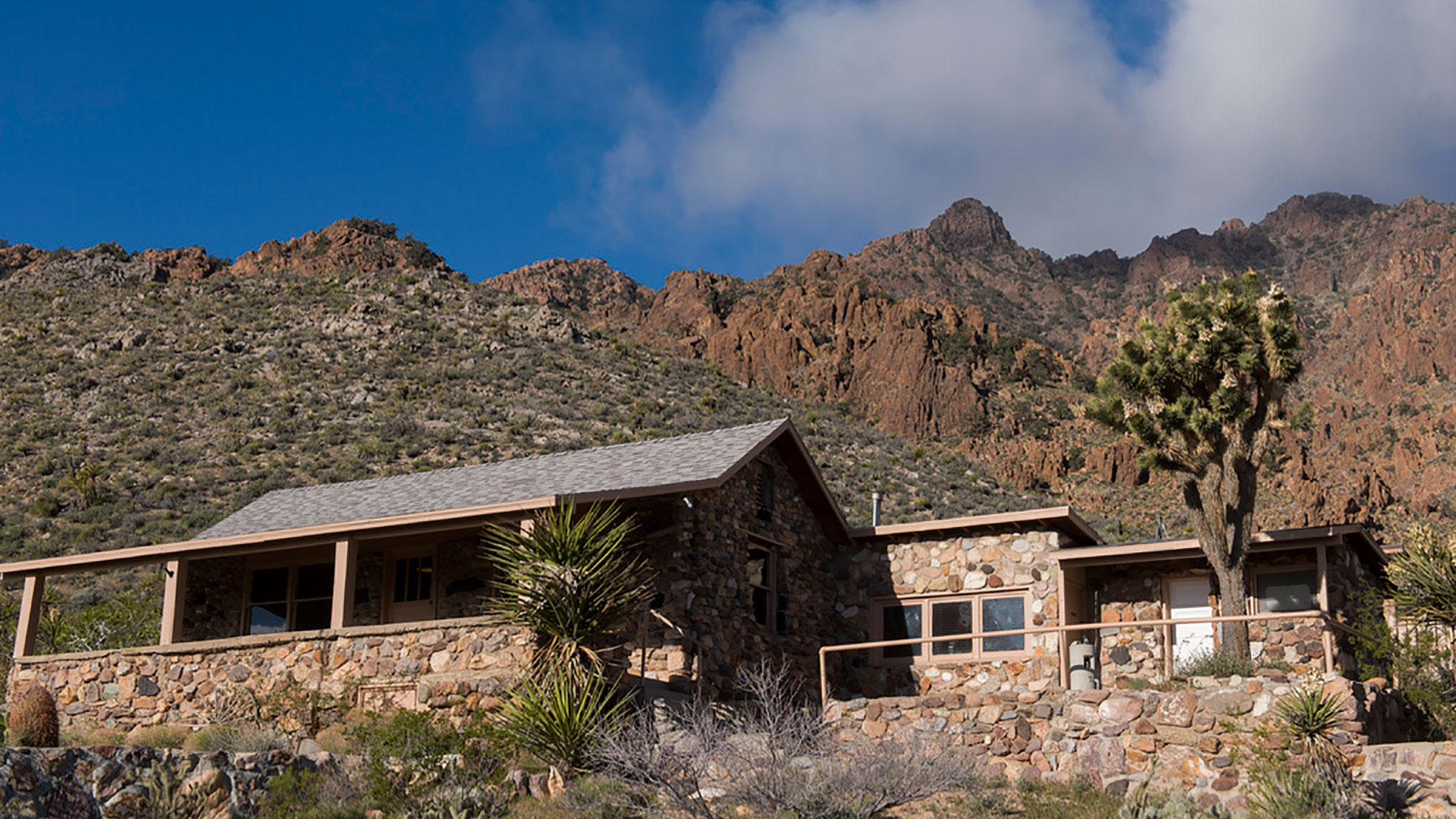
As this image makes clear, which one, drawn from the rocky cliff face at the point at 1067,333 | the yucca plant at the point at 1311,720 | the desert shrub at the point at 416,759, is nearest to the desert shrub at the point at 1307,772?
the yucca plant at the point at 1311,720

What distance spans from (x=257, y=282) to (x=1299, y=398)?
204 ft

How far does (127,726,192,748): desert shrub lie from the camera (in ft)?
57.0

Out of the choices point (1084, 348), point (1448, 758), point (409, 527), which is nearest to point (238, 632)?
point (409, 527)

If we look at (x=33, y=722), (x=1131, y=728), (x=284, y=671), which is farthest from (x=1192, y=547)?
(x=33, y=722)

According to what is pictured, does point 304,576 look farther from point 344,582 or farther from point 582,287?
point 582,287

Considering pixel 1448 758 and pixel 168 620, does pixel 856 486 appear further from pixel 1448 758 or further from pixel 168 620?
pixel 1448 758

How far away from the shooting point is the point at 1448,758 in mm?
14109

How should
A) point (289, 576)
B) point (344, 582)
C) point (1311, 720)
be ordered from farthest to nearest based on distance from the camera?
point (289, 576), point (344, 582), point (1311, 720)

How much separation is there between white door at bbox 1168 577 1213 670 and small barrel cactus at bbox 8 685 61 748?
1657 centimetres

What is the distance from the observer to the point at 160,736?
17.8 m

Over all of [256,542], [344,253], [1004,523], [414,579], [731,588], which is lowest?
[731,588]

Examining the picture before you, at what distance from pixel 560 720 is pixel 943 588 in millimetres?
9357

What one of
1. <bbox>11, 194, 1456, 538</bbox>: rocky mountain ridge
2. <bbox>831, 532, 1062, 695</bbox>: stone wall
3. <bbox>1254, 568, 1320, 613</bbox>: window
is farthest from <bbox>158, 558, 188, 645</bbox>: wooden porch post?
<bbox>11, 194, 1456, 538</bbox>: rocky mountain ridge

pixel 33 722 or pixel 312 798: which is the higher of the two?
pixel 33 722
